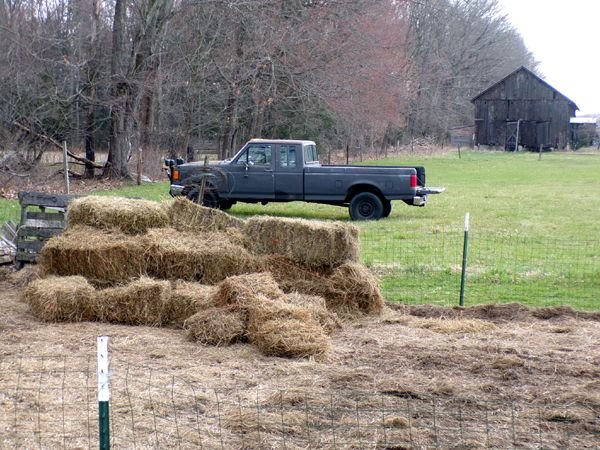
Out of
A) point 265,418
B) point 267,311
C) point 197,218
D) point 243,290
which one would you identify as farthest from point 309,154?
point 265,418

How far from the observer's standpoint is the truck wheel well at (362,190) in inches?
808

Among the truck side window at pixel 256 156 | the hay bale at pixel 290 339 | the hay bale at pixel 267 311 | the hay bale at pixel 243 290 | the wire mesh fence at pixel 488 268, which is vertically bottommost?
the wire mesh fence at pixel 488 268

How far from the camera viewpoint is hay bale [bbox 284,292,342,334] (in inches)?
364

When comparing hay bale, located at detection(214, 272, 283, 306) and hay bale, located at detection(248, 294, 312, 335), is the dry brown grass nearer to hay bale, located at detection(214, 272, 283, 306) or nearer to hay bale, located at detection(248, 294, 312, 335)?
hay bale, located at detection(248, 294, 312, 335)

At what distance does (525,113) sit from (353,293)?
62456mm

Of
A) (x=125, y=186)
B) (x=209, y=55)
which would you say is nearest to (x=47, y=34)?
(x=209, y=55)

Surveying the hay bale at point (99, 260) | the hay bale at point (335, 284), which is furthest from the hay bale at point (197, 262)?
the hay bale at point (335, 284)

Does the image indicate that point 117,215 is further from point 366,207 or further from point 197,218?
point 366,207

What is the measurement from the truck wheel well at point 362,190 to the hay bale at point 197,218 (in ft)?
31.6

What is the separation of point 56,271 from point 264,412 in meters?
5.05

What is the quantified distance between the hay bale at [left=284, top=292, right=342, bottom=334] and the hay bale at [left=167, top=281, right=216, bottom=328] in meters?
0.89

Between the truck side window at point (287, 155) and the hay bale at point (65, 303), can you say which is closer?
the hay bale at point (65, 303)

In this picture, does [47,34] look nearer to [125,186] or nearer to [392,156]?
[125,186]

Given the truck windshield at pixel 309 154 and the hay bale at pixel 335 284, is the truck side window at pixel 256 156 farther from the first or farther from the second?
the hay bale at pixel 335 284
